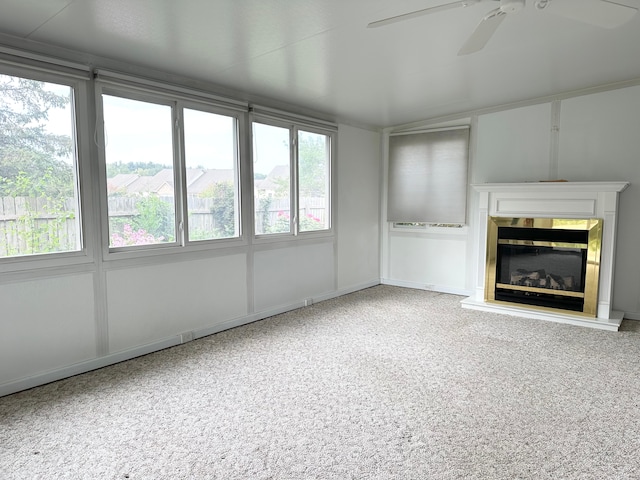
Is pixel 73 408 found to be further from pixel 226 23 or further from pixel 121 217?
pixel 226 23

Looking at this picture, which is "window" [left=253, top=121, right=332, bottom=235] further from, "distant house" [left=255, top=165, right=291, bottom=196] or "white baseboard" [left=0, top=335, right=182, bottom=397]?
"white baseboard" [left=0, top=335, right=182, bottom=397]

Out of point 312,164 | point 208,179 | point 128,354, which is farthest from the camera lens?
point 312,164

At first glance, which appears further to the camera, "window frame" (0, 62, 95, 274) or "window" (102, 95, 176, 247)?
"window" (102, 95, 176, 247)

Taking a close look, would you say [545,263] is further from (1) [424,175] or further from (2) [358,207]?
(2) [358,207]

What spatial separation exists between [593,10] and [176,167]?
3159 millimetres

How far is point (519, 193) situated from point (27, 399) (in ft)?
15.9

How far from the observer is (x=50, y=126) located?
2.93 metres

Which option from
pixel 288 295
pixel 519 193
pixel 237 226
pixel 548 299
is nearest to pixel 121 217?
pixel 237 226

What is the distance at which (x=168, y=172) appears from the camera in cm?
366

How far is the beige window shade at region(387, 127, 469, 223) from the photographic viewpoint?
545 centimetres

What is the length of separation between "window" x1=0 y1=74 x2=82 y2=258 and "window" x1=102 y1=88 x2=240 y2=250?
278 millimetres

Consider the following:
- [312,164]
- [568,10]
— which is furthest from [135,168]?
[568,10]

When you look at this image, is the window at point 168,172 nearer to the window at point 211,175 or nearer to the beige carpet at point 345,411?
the window at point 211,175

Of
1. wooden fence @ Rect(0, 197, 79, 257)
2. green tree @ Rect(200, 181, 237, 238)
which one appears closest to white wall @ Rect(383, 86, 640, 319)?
green tree @ Rect(200, 181, 237, 238)
